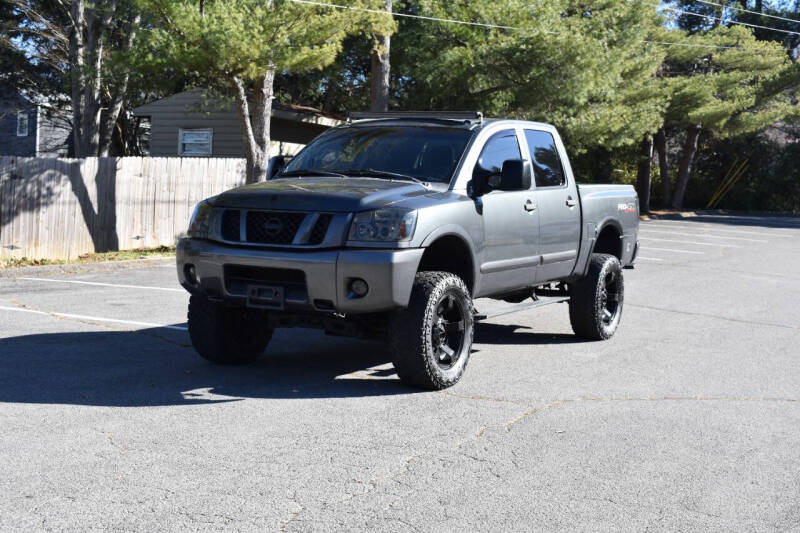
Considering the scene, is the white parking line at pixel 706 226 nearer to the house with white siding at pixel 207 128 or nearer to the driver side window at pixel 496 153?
the house with white siding at pixel 207 128

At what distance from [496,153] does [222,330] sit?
8.65 ft

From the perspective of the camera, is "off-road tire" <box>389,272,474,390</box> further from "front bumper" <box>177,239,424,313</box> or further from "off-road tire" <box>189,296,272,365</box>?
"off-road tire" <box>189,296,272,365</box>

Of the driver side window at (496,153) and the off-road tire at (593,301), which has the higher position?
the driver side window at (496,153)

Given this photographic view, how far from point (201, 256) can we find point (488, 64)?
18805mm

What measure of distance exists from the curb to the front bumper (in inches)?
326

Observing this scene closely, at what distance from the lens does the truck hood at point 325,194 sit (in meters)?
6.28

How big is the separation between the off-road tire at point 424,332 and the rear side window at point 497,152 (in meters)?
1.07

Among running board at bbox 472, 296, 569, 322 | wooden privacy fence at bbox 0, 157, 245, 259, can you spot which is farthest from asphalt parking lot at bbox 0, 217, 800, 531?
wooden privacy fence at bbox 0, 157, 245, 259

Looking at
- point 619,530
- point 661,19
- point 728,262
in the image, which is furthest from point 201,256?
point 661,19

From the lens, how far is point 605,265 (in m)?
8.98

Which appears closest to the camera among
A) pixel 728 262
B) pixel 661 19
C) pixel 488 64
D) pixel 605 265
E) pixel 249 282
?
pixel 249 282

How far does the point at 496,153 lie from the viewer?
7.71m

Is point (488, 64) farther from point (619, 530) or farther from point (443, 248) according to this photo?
point (619, 530)

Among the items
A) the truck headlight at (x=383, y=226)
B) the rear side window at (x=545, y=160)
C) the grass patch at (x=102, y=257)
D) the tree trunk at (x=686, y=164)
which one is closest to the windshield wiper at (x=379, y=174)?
the truck headlight at (x=383, y=226)
